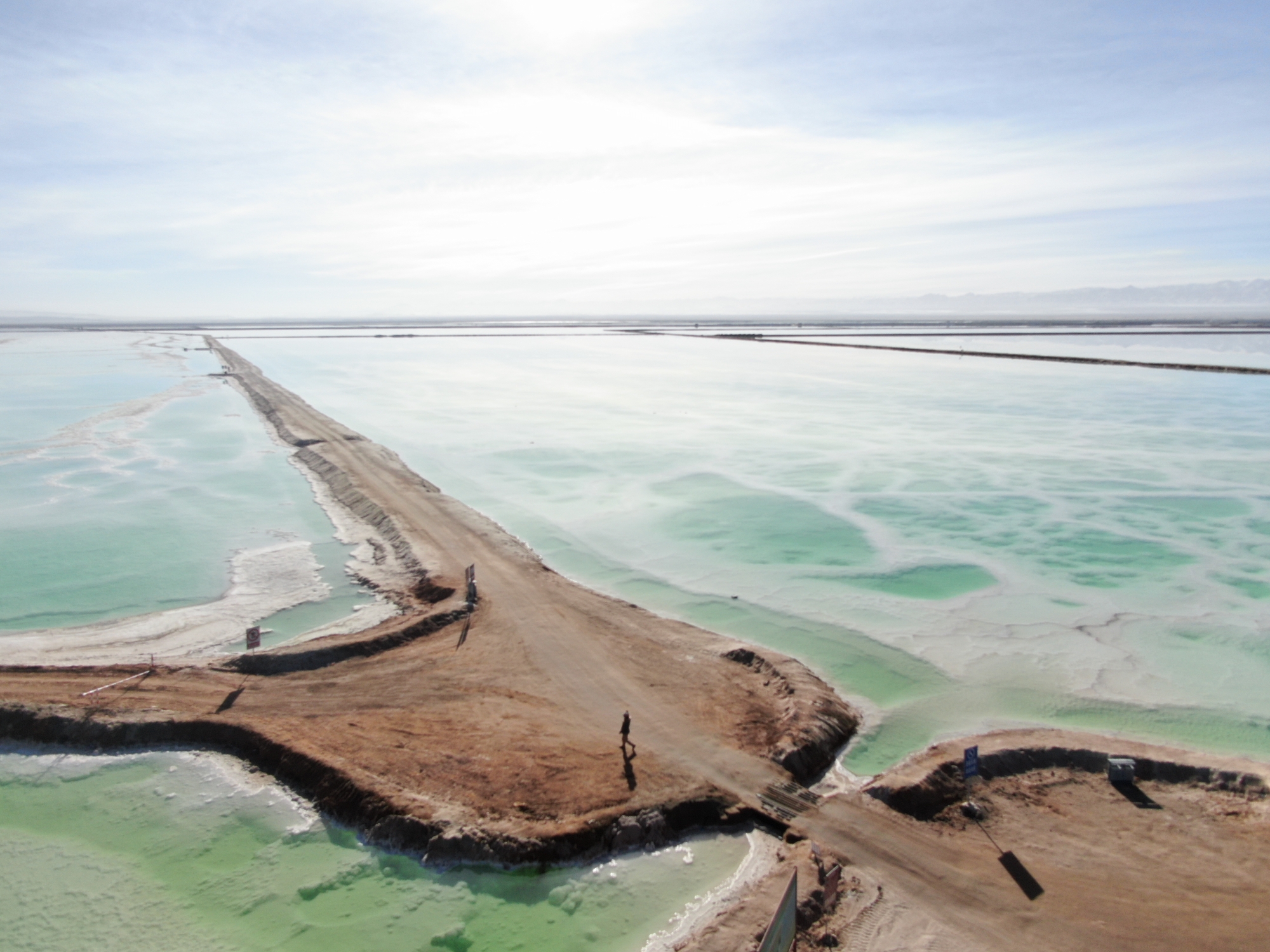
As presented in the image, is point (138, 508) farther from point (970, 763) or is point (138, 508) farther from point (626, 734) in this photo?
point (970, 763)

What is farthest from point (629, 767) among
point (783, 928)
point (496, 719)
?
point (783, 928)

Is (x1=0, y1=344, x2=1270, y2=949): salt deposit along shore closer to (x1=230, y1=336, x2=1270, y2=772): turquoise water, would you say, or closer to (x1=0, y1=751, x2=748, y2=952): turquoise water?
(x1=0, y1=751, x2=748, y2=952): turquoise water

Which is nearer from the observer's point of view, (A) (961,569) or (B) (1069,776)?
(B) (1069,776)

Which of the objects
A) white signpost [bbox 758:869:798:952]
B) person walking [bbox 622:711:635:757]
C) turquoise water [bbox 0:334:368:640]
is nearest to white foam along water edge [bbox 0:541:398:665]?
turquoise water [bbox 0:334:368:640]

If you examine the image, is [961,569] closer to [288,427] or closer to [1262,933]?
[1262,933]

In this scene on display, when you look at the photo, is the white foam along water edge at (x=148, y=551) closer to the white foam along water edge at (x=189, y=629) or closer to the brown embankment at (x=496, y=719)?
the white foam along water edge at (x=189, y=629)

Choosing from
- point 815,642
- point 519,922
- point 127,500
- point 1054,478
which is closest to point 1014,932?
point 519,922
